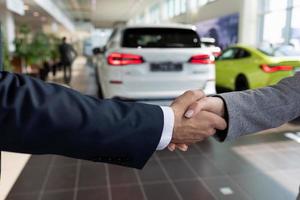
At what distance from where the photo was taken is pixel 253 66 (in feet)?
20.7

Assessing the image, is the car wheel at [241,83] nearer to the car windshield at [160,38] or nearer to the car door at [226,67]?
the car door at [226,67]

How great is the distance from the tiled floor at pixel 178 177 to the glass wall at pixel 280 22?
5299 millimetres

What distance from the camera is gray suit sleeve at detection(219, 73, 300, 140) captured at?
1189 mm

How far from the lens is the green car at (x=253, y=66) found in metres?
5.66

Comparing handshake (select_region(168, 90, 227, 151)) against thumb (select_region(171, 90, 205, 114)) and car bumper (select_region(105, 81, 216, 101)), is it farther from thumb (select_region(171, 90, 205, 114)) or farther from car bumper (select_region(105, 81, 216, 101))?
car bumper (select_region(105, 81, 216, 101))

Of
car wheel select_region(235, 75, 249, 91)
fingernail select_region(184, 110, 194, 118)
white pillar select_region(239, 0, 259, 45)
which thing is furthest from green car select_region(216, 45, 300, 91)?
fingernail select_region(184, 110, 194, 118)

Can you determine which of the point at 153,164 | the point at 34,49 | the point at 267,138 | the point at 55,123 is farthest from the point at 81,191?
the point at 34,49

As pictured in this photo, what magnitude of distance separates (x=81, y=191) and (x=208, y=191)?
3.40 ft

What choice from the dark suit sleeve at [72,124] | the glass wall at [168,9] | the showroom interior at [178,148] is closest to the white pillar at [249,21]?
the glass wall at [168,9]

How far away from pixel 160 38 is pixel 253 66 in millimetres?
2435

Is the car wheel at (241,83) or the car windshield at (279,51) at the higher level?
the car windshield at (279,51)

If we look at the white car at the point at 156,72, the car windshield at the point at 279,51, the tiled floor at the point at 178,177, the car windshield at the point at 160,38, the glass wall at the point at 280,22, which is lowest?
the tiled floor at the point at 178,177

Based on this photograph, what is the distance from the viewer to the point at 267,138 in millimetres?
4324

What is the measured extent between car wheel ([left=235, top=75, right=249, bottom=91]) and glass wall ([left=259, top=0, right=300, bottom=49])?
6.06 feet
